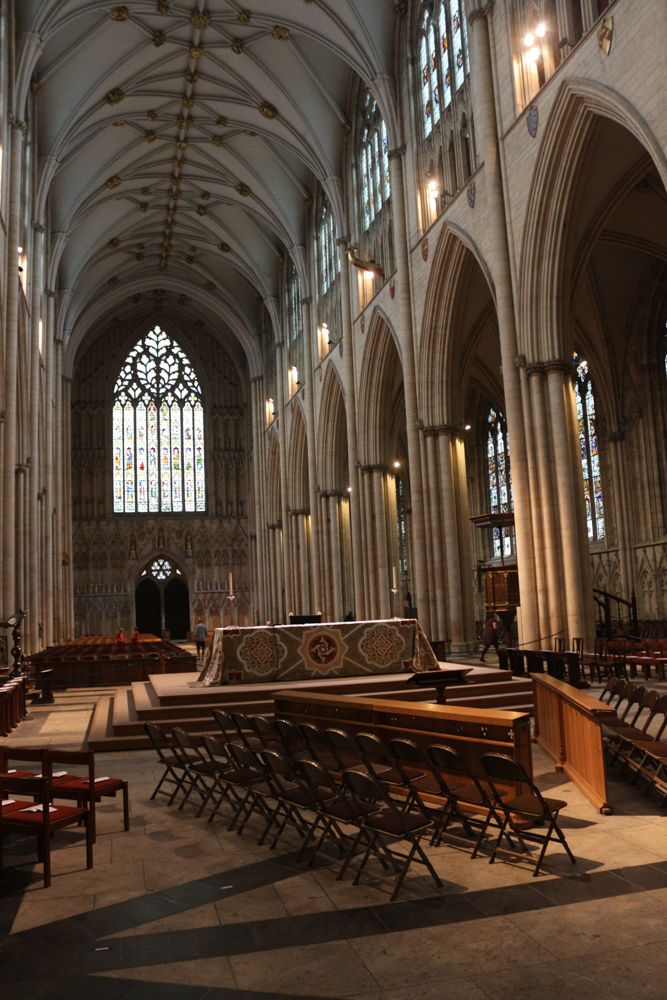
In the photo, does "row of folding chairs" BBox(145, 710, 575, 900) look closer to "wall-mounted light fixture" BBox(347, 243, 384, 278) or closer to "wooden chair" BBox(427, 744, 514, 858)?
"wooden chair" BBox(427, 744, 514, 858)

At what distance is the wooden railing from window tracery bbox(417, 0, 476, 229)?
1169 centimetres

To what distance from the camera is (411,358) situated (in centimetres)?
1902

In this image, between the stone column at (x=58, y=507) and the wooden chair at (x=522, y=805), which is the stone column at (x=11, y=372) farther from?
the wooden chair at (x=522, y=805)

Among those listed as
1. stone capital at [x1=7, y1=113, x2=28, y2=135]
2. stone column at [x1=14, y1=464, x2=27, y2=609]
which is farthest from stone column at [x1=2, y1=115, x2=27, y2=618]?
stone column at [x1=14, y1=464, x2=27, y2=609]

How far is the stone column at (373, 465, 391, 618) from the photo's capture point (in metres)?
22.4

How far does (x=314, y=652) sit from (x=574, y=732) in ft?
16.8

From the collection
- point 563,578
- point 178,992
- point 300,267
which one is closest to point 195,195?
point 300,267

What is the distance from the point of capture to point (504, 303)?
574 inches

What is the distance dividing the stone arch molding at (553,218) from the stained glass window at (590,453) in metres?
9.28

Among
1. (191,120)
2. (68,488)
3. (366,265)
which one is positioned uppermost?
(191,120)

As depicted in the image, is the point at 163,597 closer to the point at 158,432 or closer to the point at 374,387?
the point at 158,432

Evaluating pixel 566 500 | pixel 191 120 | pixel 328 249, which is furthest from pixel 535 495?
pixel 191 120

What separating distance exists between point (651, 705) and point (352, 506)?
16.4 m

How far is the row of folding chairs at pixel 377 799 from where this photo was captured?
4.68 meters
